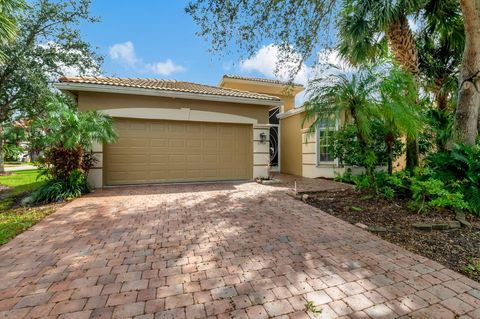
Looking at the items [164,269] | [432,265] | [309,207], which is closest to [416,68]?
[309,207]

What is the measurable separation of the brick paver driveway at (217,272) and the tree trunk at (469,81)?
3.94 metres

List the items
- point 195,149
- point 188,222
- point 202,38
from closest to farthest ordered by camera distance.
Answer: point 188,222
point 202,38
point 195,149

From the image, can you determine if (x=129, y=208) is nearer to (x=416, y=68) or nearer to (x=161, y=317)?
(x=161, y=317)

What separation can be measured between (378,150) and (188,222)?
6.81 meters

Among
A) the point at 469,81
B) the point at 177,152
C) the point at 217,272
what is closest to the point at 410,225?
the point at 217,272

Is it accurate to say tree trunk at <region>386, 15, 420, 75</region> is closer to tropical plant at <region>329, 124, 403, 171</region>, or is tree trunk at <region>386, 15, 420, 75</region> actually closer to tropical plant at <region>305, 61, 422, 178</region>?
tropical plant at <region>305, 61, 422, 178</region>

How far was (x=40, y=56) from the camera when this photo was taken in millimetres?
12656

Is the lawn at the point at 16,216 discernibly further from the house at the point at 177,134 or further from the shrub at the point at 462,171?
the shrub at the point at 462,171

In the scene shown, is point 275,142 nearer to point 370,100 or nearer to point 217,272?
point 370,100

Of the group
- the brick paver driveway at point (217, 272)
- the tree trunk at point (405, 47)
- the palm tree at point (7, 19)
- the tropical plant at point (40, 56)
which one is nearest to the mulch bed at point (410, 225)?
the brick paver driveway at point (217, 272)

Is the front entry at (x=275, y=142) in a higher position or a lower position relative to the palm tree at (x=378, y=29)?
lower

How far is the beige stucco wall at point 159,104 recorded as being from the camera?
7.90 metres

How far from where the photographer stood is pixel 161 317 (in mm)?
2062

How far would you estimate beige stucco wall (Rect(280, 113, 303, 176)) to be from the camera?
1176 centimetres
